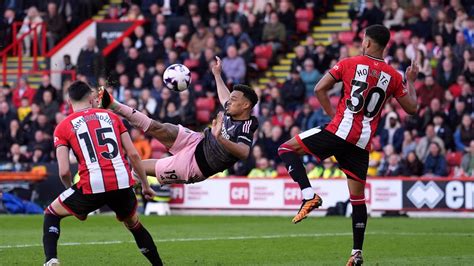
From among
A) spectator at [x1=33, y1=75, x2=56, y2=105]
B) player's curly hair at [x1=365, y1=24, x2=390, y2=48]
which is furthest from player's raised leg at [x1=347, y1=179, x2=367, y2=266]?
spectator at [x1=33, y1=75, x2=56, y2=105]

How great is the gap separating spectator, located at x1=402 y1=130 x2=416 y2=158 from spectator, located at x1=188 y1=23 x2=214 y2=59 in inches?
279

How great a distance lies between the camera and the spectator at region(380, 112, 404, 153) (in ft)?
83.0

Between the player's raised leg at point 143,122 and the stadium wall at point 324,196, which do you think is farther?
the stadium wall at point 324,196

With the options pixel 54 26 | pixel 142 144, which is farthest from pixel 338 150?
pixel 54 26

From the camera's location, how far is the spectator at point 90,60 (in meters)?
30.4

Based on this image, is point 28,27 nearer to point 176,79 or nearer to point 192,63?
point 192,63

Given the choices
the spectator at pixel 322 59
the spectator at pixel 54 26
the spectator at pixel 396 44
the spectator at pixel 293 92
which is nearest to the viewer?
the spectator at pixel 396 44

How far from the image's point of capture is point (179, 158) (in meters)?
13.7

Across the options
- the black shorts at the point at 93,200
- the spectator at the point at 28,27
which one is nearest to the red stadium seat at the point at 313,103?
the spectator at the point at 28,27

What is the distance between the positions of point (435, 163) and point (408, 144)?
903 millimetres

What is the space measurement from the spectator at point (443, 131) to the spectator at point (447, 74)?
3.66ft

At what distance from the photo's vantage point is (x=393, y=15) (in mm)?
28203

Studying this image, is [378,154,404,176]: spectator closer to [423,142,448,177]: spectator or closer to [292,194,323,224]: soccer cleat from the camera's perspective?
[423,142,448,177]: spectator

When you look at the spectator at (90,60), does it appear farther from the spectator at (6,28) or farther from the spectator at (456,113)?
the spectator at (456,113)
